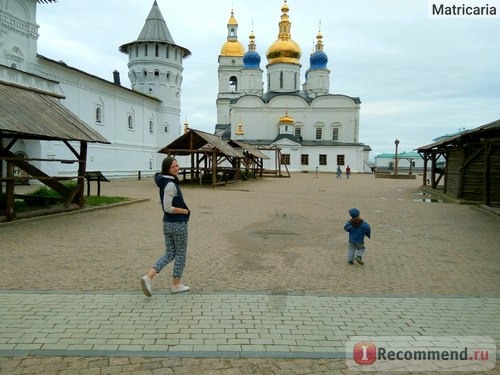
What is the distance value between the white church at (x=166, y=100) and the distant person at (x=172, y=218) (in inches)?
322

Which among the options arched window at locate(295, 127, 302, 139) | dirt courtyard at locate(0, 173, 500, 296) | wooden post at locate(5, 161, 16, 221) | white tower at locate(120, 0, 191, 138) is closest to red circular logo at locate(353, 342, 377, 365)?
dirt courtyard at locate(0, 173, 500, 296)

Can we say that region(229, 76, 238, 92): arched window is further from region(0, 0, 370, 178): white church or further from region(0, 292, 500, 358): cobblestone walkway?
region(0, 292, 500, 358): cobblestone walkway

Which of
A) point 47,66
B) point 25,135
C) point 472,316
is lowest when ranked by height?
point 472,316

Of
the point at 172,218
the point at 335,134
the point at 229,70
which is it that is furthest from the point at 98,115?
the point at 229,70

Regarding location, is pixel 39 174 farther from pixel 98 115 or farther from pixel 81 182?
pixel 98 115

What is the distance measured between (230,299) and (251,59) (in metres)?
57.1

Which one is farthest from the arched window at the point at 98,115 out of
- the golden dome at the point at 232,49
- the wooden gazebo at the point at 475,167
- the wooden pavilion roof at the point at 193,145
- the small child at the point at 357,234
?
the golden dome at the point at 232,49

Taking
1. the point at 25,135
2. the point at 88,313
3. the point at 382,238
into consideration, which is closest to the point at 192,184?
the point at 25,135

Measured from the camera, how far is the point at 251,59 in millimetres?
58500

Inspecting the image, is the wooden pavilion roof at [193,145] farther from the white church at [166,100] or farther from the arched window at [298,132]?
the arched window at [298,132]

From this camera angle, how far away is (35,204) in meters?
12.6

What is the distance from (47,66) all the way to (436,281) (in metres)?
27.3

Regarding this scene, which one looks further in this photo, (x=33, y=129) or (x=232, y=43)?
(x=232, y=43)

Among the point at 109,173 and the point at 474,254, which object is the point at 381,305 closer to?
the point at 474,254
